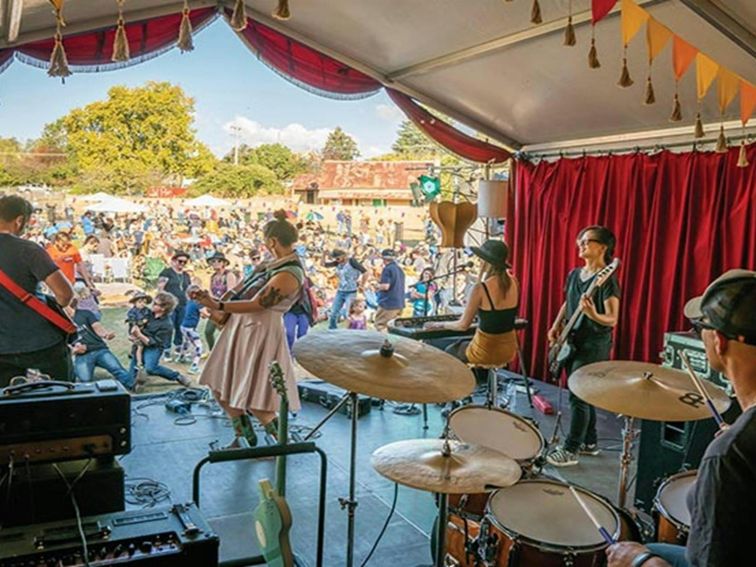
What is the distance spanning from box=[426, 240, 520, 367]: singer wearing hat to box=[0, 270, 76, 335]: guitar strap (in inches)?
87.8

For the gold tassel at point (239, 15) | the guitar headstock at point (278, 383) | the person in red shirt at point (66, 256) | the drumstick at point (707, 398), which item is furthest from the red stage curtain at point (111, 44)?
the drumstick at point (707, 398)

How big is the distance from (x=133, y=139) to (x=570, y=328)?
6077 millimetres

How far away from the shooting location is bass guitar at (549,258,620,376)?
380 cm

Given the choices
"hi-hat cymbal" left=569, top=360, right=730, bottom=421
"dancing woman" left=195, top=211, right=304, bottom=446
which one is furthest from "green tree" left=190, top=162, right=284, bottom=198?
"hi-hat cymbal" left=569, top=360, right=730, bottom=421

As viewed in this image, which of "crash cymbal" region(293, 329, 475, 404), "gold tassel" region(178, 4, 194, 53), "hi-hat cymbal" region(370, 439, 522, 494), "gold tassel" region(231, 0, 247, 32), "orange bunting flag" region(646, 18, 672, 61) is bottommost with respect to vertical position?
"hi-hat cymbal" region(370, 439, 522, 494)

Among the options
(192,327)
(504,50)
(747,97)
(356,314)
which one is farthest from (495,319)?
(356,314)

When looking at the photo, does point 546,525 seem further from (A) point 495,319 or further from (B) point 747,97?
(B) point 747,97

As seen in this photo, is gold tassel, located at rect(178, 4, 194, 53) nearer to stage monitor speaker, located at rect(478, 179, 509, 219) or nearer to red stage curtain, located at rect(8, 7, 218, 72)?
red stage curtain, located at rect(8, 7, 218, 72)

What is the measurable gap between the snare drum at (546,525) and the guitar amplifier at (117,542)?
2.90ft

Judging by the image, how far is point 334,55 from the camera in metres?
5.46

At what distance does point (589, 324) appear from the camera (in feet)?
12.9

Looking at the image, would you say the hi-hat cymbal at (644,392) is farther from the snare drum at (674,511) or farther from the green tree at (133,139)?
the green tree at (133,139)

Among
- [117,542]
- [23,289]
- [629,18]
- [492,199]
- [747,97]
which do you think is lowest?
[117,542]

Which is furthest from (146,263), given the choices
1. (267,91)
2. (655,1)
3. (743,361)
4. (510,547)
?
(743,361)
